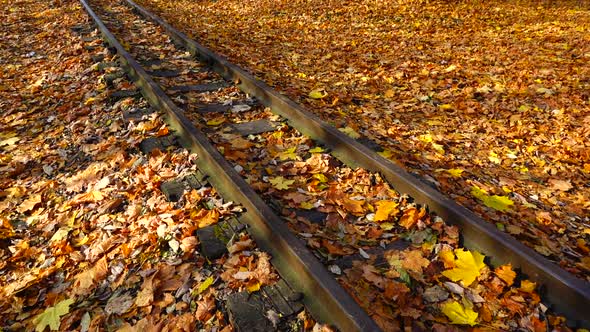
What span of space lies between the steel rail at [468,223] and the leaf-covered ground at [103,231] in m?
1.37

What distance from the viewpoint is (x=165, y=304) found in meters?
2.63

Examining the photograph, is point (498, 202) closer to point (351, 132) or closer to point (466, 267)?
point (466, 267)

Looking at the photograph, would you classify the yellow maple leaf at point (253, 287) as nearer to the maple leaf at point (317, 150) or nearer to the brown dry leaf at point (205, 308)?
the brown dry leaf at point (205, 308)

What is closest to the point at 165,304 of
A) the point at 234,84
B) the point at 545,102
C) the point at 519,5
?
the point at 234,84

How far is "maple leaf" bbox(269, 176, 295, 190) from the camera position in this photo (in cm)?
373

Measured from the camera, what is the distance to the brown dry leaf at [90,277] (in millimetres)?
2826

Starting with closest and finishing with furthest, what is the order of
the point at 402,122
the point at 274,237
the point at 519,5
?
the point at 274,237
the point at 402,122
the point at 519,5

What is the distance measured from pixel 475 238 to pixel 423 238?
36 cm

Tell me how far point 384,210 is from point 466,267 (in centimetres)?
78

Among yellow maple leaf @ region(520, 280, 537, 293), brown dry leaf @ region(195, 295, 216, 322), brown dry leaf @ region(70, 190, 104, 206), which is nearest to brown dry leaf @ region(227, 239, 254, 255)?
brown dry leaf @ region(195, 295, 216, 322)

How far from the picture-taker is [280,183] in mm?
3785

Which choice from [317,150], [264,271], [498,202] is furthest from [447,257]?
[317,150]

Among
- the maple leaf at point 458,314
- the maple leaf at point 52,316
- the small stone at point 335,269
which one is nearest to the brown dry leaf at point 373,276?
the small stone at point 335,269

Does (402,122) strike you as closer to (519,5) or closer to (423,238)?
(423,238)
